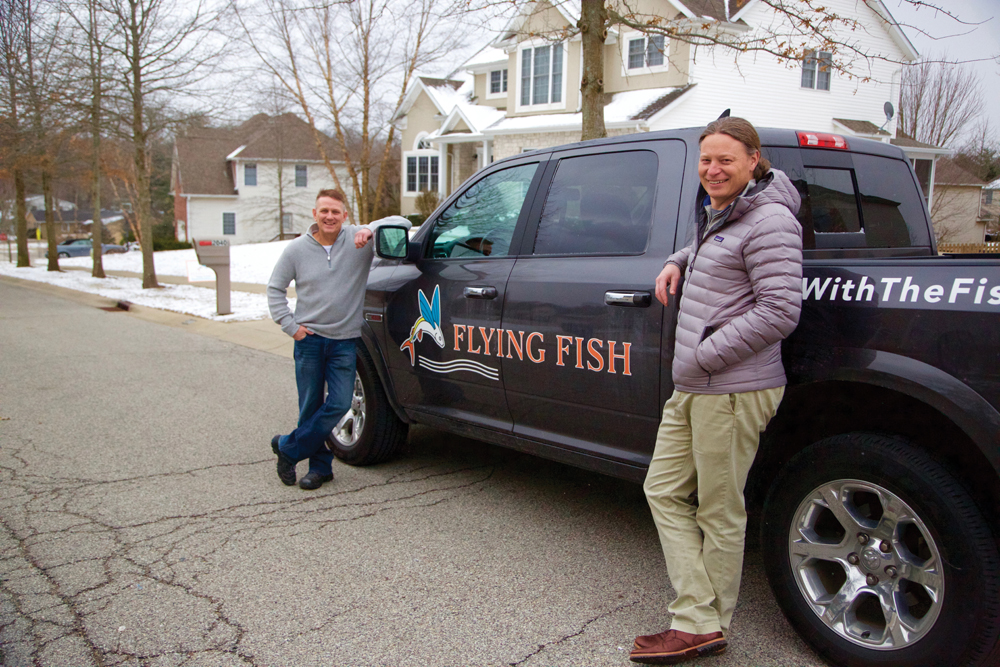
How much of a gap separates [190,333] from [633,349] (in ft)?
31.9

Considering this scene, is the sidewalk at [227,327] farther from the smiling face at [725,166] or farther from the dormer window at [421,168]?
the dormer window at [421,168]

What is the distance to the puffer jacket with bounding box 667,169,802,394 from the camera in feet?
8.04

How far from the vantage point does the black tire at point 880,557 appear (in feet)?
7.59

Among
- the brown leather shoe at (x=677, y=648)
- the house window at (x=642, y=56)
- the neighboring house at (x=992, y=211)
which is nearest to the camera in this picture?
the brown leather shoe at (x=677, y=648)

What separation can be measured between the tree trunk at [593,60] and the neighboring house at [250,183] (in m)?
35.2

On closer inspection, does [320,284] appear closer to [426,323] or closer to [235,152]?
[426,323]

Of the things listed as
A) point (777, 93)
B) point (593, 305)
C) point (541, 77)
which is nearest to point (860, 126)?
point (777, 93)

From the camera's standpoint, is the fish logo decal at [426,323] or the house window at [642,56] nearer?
the fish logo decal at [426,323]

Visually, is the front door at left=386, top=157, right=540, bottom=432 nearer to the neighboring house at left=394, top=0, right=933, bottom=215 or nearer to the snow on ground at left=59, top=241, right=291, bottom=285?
the snow on ground at left=59, top=241, right=291, bottom=285

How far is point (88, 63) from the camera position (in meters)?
17.0

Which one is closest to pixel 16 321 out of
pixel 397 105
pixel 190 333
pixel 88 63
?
pixel 190 333

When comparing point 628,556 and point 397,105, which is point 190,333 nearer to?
point 628,556

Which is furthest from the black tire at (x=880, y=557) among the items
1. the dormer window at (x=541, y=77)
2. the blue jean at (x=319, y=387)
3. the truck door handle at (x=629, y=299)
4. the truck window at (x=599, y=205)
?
the dormer window at (x=541, y=77)

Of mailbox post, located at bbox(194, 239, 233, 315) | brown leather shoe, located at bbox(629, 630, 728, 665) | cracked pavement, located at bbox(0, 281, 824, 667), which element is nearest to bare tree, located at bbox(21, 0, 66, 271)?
mailbox post, located at bbox(194, 239, 233, 315)
